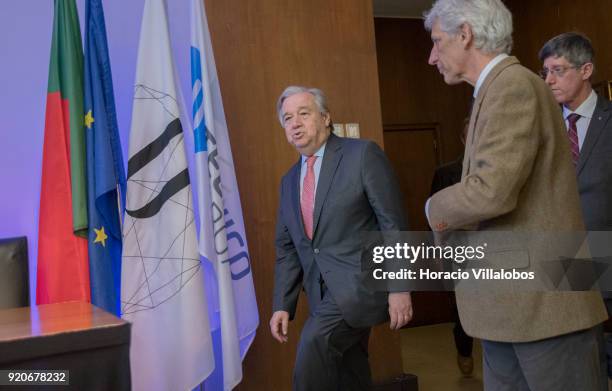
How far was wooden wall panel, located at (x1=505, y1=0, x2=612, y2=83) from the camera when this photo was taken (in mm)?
4812

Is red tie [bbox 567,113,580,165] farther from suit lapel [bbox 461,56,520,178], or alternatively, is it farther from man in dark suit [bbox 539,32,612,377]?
suit lapel [bbox 461,56,520,178]

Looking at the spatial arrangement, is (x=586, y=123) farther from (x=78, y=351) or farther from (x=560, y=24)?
(x=560, y=24)

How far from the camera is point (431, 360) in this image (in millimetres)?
4457

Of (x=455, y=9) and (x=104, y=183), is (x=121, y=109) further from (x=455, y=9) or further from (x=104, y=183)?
(x=455, y=9)

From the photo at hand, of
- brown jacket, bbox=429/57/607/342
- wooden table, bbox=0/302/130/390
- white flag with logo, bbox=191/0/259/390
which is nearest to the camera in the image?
wooden table, bbox=0/302/130/390

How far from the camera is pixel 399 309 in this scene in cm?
229

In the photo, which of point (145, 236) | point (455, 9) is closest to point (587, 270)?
point (455, 9)

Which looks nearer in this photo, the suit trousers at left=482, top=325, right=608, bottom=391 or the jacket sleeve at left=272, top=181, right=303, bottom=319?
the suit trousers at left=482, top=325, right=608, bottom=391

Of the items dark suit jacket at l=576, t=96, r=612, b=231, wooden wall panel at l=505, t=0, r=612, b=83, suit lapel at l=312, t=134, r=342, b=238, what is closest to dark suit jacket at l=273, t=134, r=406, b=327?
suit lapel at l=312, t=134, r=342, b=238

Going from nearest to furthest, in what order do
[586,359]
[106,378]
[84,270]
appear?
[106,378]
[586,359]
[84,270]

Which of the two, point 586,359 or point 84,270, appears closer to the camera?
point 586,359

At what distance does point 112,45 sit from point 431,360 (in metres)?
3.11

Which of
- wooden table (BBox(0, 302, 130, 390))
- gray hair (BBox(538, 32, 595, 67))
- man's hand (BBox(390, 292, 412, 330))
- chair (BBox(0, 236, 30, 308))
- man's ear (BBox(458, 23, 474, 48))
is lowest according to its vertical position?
man's hand (BBox(390, 292, 412, 330))

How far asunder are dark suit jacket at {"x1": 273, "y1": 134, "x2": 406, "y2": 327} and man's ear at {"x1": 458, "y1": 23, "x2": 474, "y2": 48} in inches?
33.6
